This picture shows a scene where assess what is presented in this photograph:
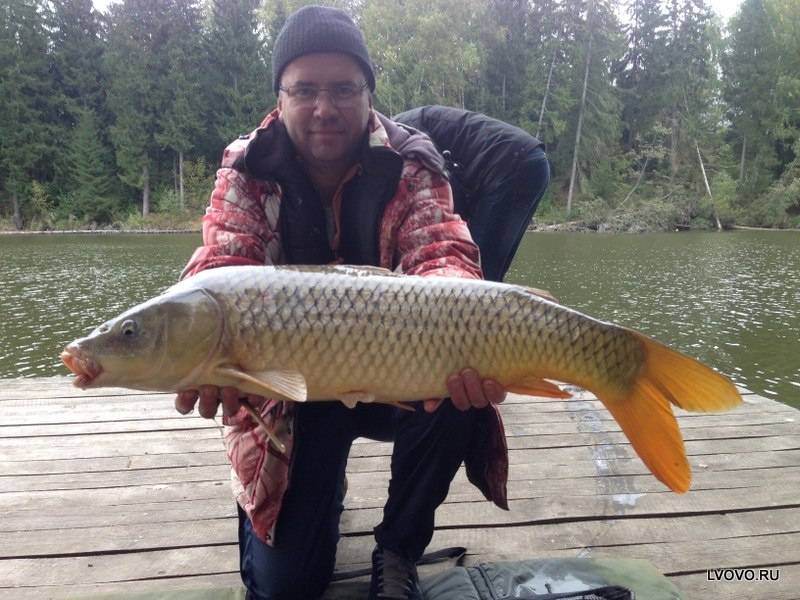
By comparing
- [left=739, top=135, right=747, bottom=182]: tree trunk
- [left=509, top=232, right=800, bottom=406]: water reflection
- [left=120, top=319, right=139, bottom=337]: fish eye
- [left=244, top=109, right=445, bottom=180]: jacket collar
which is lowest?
[left=509, top=232, right=800, bottom=406]: water reflection

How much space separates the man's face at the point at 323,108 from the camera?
195 centimetres

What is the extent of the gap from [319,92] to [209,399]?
0.99 meters

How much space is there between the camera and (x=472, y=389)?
1.65 meters

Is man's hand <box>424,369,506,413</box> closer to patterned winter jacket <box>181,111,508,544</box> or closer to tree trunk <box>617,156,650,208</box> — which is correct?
patterned winter jacket <box>181,111,508,544</box>

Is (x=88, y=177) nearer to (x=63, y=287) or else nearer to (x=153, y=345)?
(x=63, y=287)

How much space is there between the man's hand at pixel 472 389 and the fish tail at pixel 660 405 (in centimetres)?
28

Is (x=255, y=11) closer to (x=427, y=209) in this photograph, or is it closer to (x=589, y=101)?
(x=589, y=101)

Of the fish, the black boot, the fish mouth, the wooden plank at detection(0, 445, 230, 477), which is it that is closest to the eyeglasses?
the fish

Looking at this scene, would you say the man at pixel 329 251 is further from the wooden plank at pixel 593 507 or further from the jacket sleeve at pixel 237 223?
the wooden plank at pixel 593 507

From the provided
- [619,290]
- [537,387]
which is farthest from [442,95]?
[537,387]

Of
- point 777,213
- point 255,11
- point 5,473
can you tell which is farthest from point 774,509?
point 255,11

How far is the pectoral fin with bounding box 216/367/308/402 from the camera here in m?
1.49

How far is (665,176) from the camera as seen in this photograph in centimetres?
3250

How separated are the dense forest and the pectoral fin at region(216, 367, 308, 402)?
28657mm
